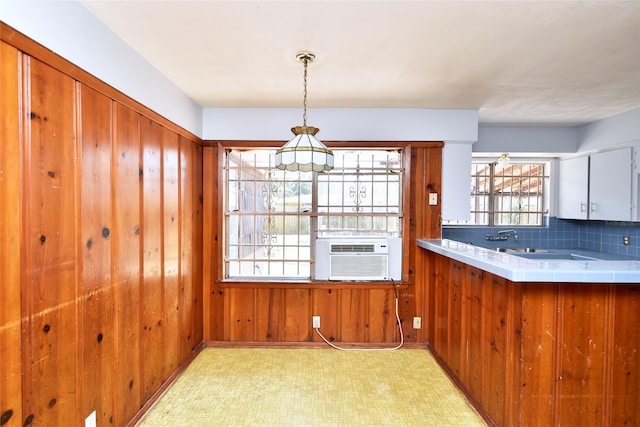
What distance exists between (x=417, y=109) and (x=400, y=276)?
5.51ft

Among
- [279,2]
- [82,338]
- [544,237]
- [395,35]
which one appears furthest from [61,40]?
[544,237]

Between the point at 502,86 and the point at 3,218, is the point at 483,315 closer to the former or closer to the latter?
the point at 502,86

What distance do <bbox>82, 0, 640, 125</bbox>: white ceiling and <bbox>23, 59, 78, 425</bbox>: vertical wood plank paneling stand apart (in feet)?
1.94

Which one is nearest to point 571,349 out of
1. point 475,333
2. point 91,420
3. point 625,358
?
point 625,358

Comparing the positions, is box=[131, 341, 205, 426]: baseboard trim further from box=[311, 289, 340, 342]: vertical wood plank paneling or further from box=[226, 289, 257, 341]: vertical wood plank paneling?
box=[311, 289, 340, 342]: vertical wood plank paneling

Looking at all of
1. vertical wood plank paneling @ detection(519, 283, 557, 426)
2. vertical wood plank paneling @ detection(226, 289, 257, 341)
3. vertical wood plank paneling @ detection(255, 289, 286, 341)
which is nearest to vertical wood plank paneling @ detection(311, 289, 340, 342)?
vertical wood plank paneling @ detection(255, 289, 286, 341)

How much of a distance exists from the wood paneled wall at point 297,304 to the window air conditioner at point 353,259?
0.32ft

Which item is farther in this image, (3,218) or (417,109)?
(417,109)

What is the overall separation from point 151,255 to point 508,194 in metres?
4.18

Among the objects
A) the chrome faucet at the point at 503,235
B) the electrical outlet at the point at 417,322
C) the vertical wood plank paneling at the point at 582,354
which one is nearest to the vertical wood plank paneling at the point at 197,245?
the electrical outlet at the point at 417,322

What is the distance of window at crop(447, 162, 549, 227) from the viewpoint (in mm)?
4227

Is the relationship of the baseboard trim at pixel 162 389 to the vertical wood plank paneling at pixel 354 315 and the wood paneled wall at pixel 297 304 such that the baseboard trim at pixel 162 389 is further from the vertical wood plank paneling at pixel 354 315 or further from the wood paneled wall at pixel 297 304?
the vertical wood plank paneling at pixel 354 315

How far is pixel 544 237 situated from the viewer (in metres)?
4.21

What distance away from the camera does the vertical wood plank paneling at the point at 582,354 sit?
1755mm
